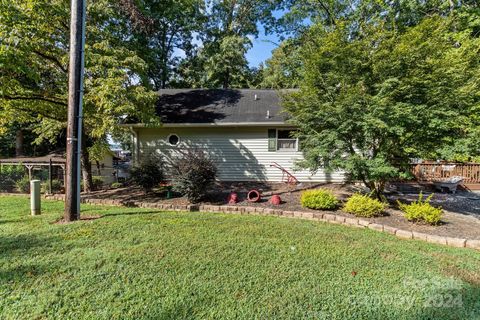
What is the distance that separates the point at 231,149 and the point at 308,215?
5.29m

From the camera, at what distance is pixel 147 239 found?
4055 mm

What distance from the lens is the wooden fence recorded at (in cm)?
1044

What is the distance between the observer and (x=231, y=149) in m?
10.4

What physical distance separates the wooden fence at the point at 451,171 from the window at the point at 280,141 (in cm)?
543

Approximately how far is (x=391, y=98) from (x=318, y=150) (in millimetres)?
1961

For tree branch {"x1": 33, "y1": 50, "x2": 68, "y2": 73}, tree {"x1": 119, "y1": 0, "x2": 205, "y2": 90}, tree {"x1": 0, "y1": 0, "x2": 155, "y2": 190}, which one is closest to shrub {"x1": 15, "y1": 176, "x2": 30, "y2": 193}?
tree {"x1": 0, "y1": 0, "x2": 155, "y2": 190}

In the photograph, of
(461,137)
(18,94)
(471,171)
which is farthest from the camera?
(471,171)

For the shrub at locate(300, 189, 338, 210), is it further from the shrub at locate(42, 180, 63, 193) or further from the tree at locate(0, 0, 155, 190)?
the shrub at locate(42, 180, 63, 193)

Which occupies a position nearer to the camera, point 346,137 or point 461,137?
point 461,137

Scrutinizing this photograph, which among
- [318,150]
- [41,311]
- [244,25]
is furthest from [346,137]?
[244,25]

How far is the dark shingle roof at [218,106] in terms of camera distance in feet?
33.1

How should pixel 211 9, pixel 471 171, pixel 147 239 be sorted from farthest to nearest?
pixel 211 9 → pixel 471 171 → pixel 147 239

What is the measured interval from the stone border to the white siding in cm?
365

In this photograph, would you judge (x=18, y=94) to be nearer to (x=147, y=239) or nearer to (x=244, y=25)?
(x=147, y=239)
